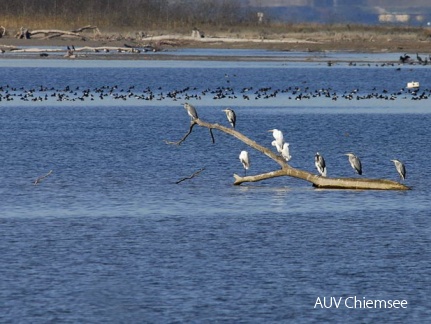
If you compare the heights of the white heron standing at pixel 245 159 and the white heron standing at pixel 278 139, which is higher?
the white heron standing at pixel 278 139

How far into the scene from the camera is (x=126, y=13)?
456ft

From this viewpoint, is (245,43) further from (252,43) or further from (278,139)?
(278,139)

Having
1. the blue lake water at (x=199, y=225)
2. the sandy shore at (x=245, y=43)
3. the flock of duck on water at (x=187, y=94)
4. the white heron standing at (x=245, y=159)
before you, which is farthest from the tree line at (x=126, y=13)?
the white heron standing at (x=245, y=159)

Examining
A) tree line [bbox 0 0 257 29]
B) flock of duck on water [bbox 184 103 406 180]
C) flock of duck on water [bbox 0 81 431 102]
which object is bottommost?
tree line [bbox 0 0 257 29]

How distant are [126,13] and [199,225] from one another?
119430 millimetres

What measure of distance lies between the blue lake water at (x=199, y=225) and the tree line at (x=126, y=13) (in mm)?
81356

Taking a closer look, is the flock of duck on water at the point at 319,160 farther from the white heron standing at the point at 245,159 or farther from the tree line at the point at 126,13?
the tree line at the point at 126,13

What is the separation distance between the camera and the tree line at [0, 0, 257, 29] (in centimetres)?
12750

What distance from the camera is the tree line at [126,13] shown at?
128 meters

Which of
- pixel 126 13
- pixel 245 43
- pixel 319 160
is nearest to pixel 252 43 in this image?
pixel 245 43

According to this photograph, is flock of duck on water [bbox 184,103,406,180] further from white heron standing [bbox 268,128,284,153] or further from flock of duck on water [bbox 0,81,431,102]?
flock of duck on water [bbox 0,81,431,102]

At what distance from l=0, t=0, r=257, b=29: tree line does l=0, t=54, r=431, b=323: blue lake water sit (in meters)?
81.4

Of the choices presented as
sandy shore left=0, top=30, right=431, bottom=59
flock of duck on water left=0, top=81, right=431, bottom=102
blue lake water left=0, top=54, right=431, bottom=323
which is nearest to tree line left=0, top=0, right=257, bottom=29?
sandy shore left=0, top=30, right=431, bottom=59

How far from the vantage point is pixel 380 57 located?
101 m
